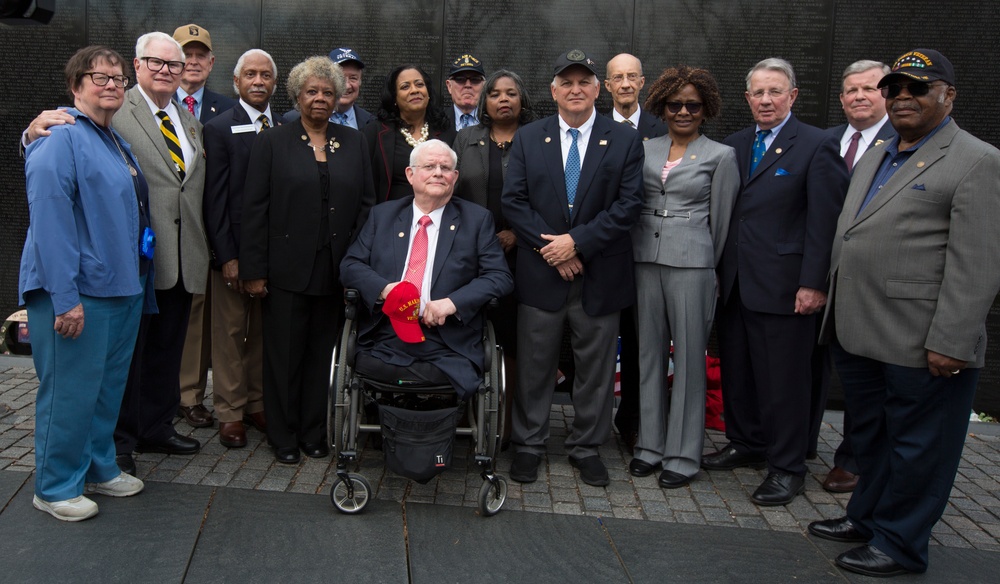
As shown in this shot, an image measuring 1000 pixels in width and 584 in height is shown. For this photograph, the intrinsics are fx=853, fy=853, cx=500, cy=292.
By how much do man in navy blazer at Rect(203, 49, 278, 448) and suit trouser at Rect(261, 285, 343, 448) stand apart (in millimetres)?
319

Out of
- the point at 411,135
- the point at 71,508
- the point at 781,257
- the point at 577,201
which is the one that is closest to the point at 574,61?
the point at 577,201

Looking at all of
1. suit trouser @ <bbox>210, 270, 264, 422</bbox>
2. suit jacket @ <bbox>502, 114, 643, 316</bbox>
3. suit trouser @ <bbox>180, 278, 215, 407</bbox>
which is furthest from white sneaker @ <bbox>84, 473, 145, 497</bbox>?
suit jacket @ <bbox>502, 114, 643, 316</bbox>

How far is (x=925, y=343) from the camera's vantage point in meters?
3.49

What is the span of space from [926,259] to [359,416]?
8.65ft

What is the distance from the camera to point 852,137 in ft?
16.3

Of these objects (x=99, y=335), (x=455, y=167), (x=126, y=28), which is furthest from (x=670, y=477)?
(x=126, y=28)

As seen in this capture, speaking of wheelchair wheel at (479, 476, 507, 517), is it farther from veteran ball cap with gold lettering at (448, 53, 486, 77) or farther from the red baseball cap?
veteran ball cap with gold lettering at (448, 53, 486, 77)

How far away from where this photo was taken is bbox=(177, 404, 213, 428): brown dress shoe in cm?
529

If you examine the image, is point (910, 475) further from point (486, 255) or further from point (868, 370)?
point (486, 255)

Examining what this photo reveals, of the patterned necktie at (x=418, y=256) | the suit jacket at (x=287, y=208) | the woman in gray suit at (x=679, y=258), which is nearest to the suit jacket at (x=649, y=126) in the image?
the woman in gray suit at (x=679, y=258)

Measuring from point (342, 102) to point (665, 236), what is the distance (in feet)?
7.73

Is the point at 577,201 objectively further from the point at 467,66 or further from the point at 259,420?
the point at 259,420

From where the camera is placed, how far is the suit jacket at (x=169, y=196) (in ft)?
14.7

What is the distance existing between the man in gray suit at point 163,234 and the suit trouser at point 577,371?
6.02ft
